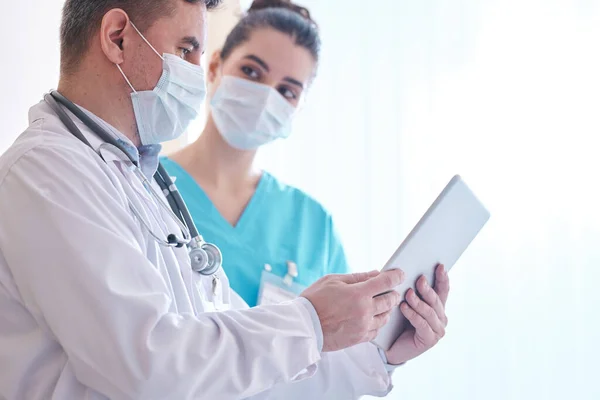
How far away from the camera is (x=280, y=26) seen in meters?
2.05

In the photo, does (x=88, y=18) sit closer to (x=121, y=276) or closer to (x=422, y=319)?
(x=121, y=276)

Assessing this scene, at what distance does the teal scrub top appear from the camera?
1899 millimetres

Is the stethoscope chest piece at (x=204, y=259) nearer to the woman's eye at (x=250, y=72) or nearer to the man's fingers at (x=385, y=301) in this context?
the man's fingers at (x=385, y=301)

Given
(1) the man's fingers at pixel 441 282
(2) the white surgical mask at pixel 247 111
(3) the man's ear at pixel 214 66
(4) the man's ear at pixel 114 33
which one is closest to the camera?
(4) the man's ear at pixel 114 33

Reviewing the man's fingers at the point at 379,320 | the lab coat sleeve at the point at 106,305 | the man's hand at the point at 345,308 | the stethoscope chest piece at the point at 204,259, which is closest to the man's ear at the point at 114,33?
the lab coat sleeve at the point at 106,305

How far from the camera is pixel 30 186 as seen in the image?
96 centimetres

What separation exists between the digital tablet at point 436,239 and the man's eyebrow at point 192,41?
0.54 m

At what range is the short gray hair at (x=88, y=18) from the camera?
122 centimetres

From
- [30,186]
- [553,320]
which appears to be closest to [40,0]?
[30,186]

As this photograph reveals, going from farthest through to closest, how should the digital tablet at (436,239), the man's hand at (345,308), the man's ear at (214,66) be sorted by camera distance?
the man's ear at (214,66)
the digital tablet at (436,239)
the man's hand at (345,308)

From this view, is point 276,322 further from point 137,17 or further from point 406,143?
point 406,143

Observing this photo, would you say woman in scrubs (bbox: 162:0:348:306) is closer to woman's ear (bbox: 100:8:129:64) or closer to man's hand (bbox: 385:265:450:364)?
man's hand (bbox: 385:265:450:364)

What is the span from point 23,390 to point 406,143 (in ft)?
4.91

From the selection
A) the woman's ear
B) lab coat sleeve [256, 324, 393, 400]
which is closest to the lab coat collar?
the woman's ear
